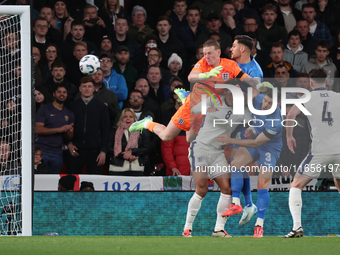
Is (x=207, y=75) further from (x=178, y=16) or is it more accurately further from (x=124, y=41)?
(x=178, y=16)

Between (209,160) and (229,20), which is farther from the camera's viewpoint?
(229,20)

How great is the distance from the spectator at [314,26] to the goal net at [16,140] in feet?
19.6

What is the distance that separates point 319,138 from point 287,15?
561cm

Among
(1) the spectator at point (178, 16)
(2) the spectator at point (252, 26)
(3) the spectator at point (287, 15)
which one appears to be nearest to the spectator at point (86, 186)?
(1) the spectator at point (178, 16)

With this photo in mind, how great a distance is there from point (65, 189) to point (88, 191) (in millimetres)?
350

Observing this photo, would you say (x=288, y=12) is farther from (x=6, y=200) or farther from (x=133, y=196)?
(x=6, y=200)

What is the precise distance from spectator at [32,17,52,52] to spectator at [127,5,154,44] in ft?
5.70

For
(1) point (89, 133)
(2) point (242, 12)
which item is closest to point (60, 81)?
(1) point (89, 133)

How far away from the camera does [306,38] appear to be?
10.8 meters

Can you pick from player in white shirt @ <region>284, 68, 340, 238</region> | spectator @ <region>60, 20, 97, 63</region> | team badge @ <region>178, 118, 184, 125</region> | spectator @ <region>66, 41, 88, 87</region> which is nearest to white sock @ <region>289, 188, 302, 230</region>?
player in white shirt @ <region>284, 68, 340, 238</region>

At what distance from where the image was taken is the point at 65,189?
7.92 m

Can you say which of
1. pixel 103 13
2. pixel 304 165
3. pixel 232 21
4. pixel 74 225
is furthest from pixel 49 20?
pixel 304 165

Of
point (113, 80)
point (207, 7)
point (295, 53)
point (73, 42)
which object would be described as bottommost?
point (113, 80)

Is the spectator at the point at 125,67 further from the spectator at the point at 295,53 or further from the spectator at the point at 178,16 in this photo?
the spectator at the point at 295,53
